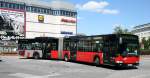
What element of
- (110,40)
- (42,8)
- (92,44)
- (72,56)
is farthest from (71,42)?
(42,8)

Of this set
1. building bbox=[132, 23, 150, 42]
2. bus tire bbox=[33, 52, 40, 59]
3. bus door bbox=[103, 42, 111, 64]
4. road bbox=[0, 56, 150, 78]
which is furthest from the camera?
building bbox=[132, 23, 150, 42]

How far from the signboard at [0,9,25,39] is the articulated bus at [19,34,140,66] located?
52436mm

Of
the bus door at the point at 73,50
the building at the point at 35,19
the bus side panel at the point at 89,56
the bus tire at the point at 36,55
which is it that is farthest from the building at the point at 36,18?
the bus side panel at the point at 89,56

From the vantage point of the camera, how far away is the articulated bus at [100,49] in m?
23.9

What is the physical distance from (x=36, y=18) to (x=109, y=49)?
73922 millimetres

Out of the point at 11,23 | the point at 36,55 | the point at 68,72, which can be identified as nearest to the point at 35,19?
the point at 11,23

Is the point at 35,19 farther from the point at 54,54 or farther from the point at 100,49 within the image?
the point at 100,49

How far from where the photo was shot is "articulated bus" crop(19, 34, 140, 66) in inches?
942

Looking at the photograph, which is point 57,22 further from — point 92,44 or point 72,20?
point 92,44

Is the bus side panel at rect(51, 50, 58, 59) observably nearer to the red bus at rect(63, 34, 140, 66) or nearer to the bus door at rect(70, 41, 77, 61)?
the bus door at rect(70, 41, 77, 61)

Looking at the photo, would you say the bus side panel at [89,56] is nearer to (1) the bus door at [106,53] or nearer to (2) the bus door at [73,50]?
(1) the bus door at [106,53]

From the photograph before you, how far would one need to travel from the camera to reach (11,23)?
88125 millimetres

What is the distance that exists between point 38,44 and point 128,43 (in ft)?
51.8

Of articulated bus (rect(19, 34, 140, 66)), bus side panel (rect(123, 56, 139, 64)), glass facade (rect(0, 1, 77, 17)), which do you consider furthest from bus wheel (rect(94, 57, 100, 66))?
glass facade (rect(0, 1, 77, 17))
